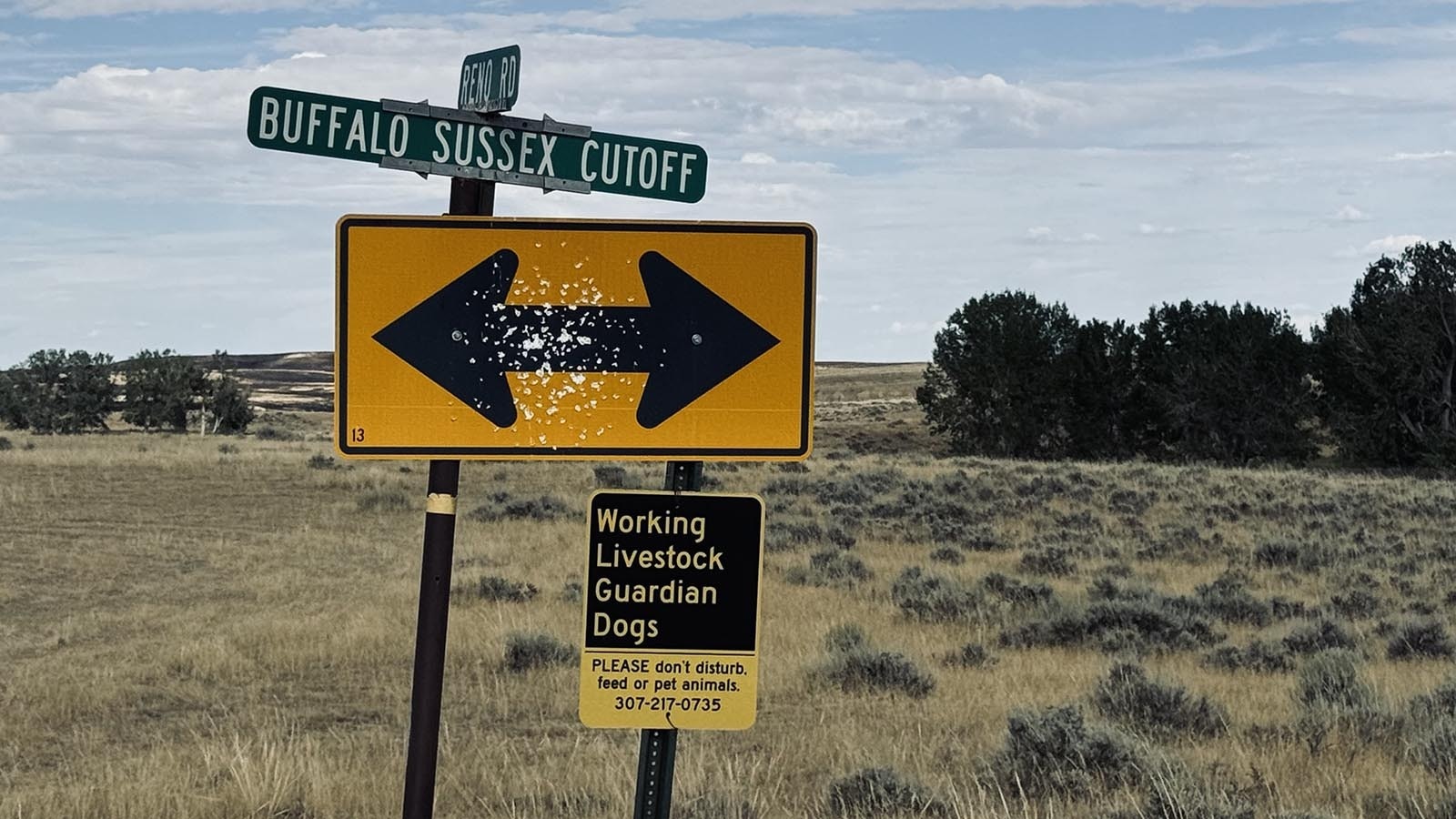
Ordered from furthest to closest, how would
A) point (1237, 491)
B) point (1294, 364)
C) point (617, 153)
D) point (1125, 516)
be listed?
point (1294, 364)
point (1237, 491)
point (1125, 516)
point (617, 153)

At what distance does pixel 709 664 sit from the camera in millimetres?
3945

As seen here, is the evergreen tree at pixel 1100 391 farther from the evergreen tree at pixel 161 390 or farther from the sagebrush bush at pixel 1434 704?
the sagebrush bush at pixel 1434 704

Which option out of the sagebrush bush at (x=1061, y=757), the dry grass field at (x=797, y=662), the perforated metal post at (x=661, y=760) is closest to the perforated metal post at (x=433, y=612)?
the perforated metal post at (x=661, y=760)

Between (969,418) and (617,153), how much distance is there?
5984cm

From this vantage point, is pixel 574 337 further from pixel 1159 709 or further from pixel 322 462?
pixel 322 462

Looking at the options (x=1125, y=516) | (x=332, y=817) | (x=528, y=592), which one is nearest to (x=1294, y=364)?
(x=1125, y=516)

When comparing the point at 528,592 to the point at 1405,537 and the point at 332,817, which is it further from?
the point at 1405,537

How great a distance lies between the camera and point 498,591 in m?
14.7

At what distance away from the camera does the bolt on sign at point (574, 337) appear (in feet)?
12.8

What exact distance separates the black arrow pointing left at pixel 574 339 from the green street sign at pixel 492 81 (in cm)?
52

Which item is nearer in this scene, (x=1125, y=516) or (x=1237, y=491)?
(x=1125, y=516)

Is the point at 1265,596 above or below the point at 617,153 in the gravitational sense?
below

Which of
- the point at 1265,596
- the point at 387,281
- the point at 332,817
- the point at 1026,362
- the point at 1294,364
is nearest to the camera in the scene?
the point at 387,281

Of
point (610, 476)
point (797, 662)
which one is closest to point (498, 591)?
point (797, 662)
